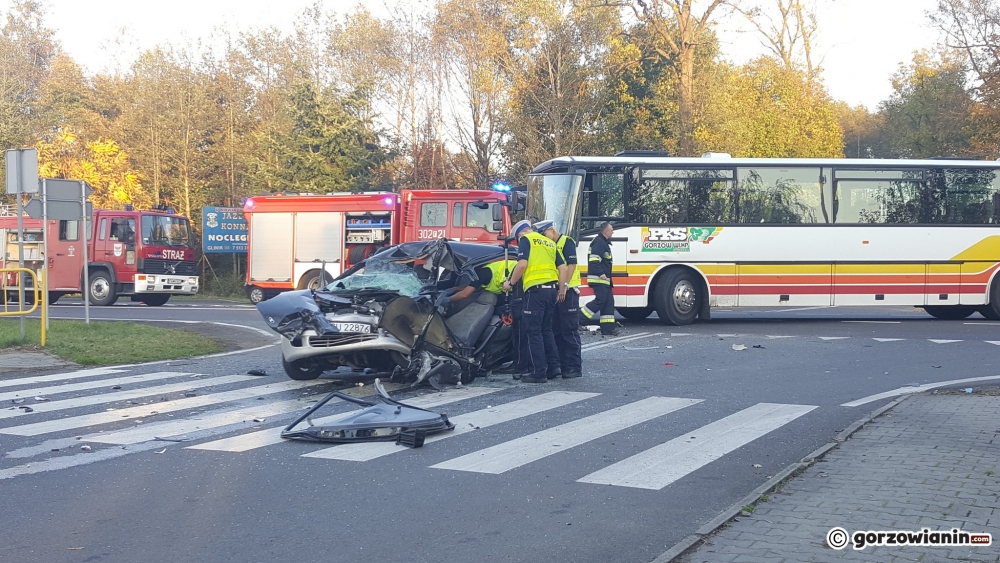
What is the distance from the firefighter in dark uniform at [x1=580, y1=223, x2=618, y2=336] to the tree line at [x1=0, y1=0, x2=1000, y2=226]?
15.5 meters

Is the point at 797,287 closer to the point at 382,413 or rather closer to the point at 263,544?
the point at 382,413

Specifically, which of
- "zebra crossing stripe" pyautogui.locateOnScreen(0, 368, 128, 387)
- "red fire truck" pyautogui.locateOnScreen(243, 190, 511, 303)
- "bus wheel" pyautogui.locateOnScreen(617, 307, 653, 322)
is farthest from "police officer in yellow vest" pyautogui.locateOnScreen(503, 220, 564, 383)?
"red fire truck" pyautogui.locateOnScreen(243, 190, 511, 303)

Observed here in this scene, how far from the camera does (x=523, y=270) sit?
10.6 m

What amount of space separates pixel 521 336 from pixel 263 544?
20.8ft

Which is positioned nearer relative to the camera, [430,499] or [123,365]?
[430,499]

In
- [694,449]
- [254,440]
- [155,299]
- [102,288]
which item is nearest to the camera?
[694,449]

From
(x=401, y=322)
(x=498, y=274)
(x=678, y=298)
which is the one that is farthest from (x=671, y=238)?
(x=401, y=322)

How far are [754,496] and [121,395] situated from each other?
7013mm

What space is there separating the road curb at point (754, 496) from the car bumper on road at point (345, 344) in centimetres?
464

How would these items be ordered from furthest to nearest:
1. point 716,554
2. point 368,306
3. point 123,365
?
point 123,365 → point 368,306 → point 716,554

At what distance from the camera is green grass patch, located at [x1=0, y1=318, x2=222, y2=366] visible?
13188mm

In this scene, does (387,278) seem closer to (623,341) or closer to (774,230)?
(623,341)

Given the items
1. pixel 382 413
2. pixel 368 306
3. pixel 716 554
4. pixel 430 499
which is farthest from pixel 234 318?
pixel 716 554

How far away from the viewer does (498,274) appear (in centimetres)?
1105
